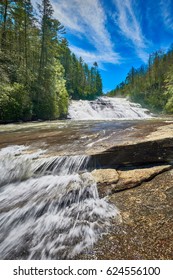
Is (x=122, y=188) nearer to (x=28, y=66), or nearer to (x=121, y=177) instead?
(x=121, y=177)

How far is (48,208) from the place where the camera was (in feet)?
11.0

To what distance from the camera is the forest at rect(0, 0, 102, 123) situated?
14.9m

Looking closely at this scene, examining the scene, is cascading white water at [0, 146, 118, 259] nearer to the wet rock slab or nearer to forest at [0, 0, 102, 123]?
the wet rock slab

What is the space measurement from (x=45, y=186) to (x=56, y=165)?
2.24 feet

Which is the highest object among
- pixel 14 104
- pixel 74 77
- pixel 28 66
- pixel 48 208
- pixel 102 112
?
pixel 74 77

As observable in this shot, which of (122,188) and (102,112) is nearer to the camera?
(122,188)

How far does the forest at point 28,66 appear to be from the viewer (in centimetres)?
1490

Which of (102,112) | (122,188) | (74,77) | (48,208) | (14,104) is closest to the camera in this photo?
(48,208)

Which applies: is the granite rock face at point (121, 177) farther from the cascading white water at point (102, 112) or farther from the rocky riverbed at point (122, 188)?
the cascading white water at point (102, 112)

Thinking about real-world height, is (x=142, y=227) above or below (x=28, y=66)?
below

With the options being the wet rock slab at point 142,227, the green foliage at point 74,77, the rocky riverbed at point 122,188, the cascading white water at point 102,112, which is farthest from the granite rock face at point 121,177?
the green foliage at point 74,77

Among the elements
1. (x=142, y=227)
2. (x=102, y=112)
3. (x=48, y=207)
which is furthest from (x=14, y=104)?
(x=102, y=112)

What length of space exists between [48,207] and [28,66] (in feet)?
69.6
